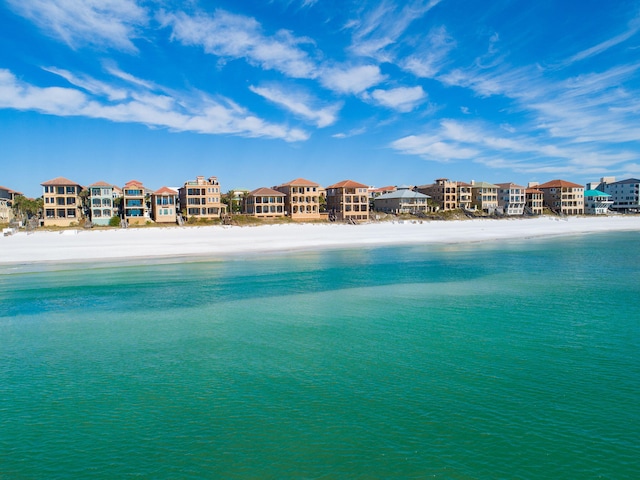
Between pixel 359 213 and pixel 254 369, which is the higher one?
pixel 359 213

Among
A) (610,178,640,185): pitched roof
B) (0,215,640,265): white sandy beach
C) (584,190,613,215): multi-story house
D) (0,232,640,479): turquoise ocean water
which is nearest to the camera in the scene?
(0,232,640,479): turquoise ocean water

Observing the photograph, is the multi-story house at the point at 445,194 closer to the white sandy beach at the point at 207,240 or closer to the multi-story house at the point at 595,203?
the white sandy beach at the point at 207,240

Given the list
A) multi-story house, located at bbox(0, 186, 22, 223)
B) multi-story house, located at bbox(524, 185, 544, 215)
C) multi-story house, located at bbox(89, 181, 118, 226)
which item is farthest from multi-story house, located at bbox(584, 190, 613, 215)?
multi-story house, located at bbox(0, 186, 22, 223)

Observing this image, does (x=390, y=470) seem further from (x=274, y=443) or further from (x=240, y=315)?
(x=240, y=315)

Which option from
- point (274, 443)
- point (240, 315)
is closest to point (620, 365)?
point (274, 443)

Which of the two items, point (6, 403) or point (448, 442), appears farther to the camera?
point (6, 403)

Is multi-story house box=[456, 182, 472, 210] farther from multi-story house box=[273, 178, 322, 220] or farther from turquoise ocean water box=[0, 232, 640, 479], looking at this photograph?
turquoise ocean water box=[0, 232, 640, 479]

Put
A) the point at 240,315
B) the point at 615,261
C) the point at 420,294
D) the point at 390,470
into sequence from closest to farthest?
the point at 390,470, the point at 240,315, the point at 420,294, the point at 615,261
